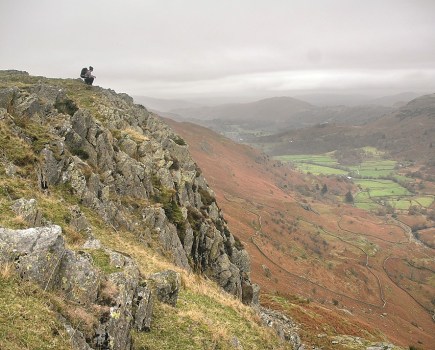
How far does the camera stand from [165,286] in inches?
742

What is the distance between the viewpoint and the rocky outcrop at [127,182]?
29172 mm

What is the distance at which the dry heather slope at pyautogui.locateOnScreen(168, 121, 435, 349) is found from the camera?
55.8 m

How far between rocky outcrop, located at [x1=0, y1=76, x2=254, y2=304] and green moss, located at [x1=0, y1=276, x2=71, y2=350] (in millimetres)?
11244

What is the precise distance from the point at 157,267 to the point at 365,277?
11795cm

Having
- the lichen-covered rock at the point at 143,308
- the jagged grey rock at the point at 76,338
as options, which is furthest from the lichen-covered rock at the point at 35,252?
the lichen-covered rock at the point at 143,308

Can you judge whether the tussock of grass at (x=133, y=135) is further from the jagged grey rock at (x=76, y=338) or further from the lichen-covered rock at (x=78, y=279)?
the jagged grey rock at (x=76, y=338)

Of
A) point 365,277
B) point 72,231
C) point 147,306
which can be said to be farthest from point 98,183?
point 365,277

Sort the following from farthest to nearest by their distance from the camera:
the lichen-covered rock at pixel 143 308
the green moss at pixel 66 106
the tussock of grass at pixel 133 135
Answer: the tussock of grass at pixel 133 135
the green moss at pixel 66 106
the lichen-covered rock at pixel 143 308

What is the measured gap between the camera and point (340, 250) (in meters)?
147

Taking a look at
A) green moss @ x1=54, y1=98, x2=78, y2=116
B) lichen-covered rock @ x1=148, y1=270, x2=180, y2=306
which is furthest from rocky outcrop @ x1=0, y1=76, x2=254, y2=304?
lichen-covered rock @ x1=148, y1=270, x2=180, y2=306

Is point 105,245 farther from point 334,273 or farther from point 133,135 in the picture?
point 334,273

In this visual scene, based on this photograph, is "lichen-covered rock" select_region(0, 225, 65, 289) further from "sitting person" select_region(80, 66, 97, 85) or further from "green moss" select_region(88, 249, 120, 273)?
"sitting person" select_region(80, 66, 97, 85)

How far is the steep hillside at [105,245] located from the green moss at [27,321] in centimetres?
4

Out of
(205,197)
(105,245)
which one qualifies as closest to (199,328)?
(105,245)
